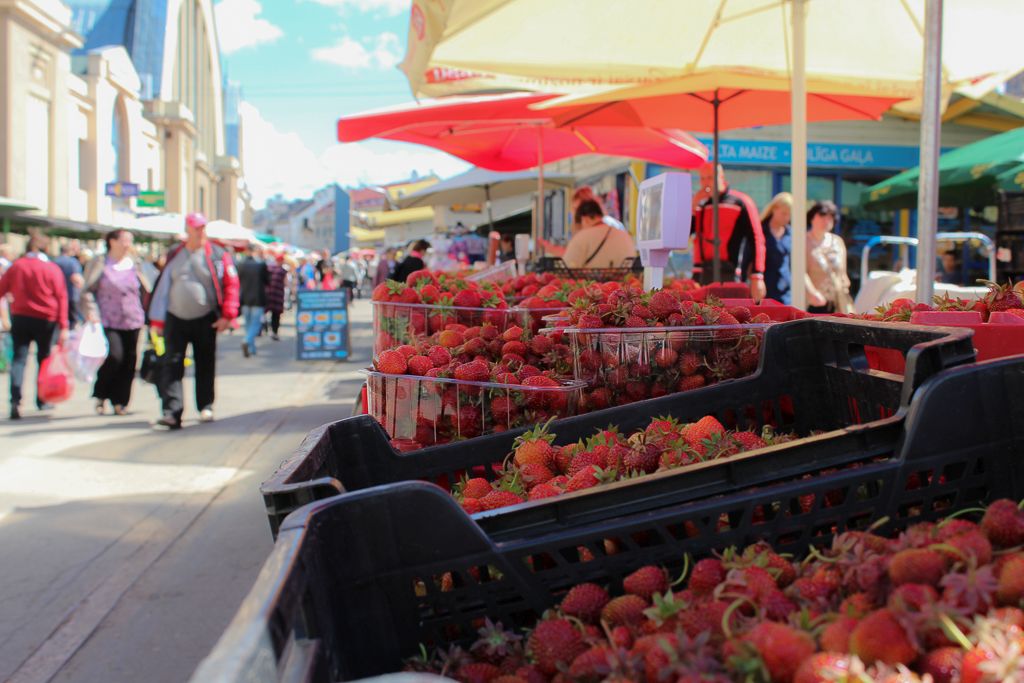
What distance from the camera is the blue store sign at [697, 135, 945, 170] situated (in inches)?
626

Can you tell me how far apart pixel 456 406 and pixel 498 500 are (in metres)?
0.83

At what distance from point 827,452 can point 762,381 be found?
2.68 feet

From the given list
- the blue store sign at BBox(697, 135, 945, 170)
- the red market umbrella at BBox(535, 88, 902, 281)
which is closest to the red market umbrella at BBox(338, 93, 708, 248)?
the red market umbrella at BBox(535, 88, 902, 281)

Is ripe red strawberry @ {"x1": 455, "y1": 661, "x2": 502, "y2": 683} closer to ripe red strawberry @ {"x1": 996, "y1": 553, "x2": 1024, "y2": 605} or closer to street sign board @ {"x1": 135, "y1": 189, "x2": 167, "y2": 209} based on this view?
ripe red strawberry @ {"x1": 996, "y1": 553, "x2": 1024, "y2": 605}

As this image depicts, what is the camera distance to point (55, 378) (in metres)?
8.93

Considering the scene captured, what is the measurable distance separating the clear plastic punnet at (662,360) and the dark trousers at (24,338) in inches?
321

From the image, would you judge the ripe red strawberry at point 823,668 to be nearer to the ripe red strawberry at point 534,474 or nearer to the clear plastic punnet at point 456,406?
the ripe red strawberry at point 534,474

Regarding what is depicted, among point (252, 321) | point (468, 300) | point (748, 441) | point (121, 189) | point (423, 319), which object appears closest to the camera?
point (748, 441)

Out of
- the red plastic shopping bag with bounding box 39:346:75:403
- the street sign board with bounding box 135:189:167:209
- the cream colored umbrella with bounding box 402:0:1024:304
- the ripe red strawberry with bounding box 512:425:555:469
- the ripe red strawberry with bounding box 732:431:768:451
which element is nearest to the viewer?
the ripe red strawberry with bounding box 732:431:768:451

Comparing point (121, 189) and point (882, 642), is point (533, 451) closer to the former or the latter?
point (882, 642)

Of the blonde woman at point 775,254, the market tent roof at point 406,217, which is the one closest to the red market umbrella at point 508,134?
the blonde woman at point 775,254

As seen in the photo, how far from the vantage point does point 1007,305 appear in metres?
2.69

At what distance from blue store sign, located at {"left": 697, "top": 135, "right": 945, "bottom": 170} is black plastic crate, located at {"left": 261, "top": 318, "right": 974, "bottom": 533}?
14100 millimetres

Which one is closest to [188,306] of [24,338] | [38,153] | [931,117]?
[24,338]
